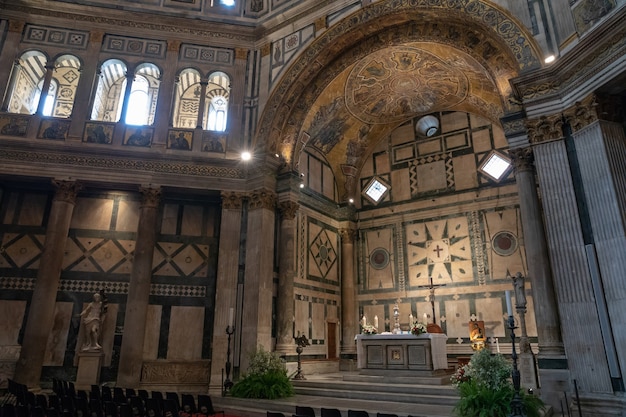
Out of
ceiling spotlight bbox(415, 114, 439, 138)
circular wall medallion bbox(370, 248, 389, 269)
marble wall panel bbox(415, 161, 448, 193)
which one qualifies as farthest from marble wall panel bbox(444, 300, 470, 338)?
ceiling spotlight bbox(415, 114, 439, 138)

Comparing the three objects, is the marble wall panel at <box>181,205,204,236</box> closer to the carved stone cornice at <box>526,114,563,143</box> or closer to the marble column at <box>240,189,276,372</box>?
the marble column at <box>240,189,276,372</box>

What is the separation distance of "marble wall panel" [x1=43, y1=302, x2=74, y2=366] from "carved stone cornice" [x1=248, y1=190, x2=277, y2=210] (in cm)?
716

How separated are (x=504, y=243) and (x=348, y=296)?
284 inches

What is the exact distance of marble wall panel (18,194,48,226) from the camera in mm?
15320

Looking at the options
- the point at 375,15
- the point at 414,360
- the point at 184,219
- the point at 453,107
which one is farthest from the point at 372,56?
the point at 414,360

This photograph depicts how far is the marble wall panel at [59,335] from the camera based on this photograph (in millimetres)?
14125

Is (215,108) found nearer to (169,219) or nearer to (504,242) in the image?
(169,219)

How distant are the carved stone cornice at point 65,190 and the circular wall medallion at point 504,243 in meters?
16.0

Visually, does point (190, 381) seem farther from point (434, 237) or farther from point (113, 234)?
point (434, 237)

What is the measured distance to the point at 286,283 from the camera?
15180mm

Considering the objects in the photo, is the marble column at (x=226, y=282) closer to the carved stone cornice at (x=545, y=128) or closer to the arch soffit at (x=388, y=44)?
the arch soffit at (x=388, y=44)

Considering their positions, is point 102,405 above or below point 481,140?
below

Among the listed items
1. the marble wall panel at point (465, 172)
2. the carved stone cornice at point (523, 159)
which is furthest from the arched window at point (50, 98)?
the marble wall panel at point (465, 172)

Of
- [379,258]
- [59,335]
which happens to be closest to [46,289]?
[59,335]
